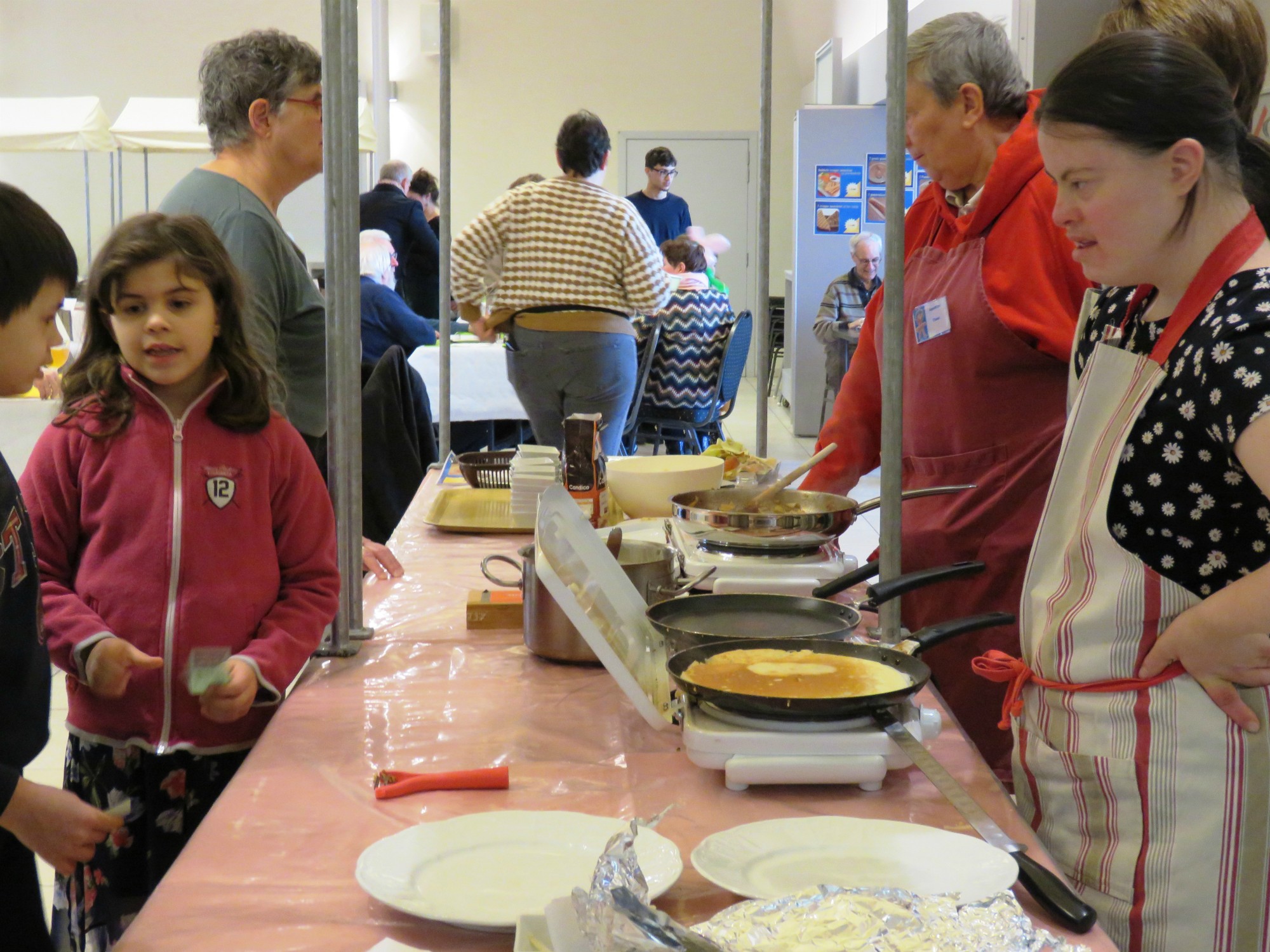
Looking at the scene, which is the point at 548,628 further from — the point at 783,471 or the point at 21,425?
the point at 783,471

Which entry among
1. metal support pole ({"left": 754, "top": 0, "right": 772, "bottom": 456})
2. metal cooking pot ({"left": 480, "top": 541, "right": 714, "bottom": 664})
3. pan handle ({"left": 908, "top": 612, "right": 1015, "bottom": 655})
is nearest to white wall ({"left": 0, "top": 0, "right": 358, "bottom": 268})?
metal support pole ({"left": 754, "top": 0, "right": 772, "bottom": 456})

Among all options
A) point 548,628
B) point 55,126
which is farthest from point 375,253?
point 55,126

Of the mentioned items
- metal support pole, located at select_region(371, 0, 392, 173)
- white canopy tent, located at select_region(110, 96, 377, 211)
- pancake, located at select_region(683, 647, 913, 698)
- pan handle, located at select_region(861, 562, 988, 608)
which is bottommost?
pancake, located at select_region(683, 647, 913, 698)

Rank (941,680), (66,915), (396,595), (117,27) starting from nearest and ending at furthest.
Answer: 1. (66,915)
2. (396,595)
3. (941,680)
4. (117,27)

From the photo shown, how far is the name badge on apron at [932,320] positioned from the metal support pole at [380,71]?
371 inches

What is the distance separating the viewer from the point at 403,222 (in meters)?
5.95

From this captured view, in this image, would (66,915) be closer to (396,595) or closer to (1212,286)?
(396,595)

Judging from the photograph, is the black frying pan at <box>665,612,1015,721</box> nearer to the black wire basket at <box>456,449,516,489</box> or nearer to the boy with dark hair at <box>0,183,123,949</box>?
the boy with dark hair at <box>0,183,123,949</box>

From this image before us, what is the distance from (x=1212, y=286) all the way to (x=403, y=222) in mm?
5213

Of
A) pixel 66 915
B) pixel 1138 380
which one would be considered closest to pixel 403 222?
pixel 66 915

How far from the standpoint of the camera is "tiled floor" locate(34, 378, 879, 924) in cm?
279

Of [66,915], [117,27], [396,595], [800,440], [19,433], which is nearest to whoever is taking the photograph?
[66,915]

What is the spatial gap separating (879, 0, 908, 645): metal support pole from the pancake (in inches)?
9.1

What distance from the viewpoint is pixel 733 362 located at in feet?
19.0
